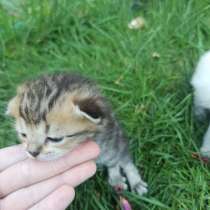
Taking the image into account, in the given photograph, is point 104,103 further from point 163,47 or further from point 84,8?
point 84,8

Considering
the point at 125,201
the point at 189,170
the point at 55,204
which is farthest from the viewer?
the point at 189,170

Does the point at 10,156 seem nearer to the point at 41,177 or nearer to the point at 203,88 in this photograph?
the point at 41,177

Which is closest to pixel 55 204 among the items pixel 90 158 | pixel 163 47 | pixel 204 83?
pixel 90 158

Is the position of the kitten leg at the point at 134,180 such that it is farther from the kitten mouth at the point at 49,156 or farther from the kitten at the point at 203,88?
the kitten mouth at the point at 49,156

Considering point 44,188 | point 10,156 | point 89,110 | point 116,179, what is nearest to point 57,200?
point 44,188

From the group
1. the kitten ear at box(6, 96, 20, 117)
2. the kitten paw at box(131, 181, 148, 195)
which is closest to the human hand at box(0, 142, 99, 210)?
the kitten ear at box(6, 96, 20, 117)

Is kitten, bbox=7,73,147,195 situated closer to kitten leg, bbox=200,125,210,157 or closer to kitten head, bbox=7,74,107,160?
kitten head, bbox=7,74,107,160

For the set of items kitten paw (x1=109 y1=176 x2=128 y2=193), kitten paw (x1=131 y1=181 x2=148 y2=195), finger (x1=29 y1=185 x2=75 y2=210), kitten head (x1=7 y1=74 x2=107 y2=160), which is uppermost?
kitten head (x1=7 y1=74 x2=107 y2=160)
